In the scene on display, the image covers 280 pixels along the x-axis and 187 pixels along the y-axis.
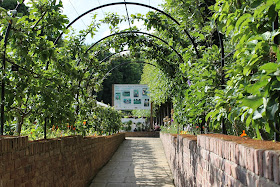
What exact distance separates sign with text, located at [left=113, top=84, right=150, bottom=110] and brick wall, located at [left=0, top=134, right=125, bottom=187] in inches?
689

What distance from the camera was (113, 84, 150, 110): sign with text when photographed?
24094 millimetres

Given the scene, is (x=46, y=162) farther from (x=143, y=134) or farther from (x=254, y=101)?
(x=143, y=134)

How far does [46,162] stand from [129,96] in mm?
20684

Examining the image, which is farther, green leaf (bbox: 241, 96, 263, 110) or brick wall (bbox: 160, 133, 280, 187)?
green leaf (bbox: 241, 96, 263, 110)

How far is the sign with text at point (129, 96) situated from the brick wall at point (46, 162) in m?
Answer: 17.5

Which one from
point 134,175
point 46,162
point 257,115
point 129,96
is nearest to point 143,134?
point 129,96

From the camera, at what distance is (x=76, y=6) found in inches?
283

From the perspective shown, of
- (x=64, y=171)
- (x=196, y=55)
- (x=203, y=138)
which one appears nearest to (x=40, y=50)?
(x=64, y=171)

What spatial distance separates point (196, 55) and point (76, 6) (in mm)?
3489

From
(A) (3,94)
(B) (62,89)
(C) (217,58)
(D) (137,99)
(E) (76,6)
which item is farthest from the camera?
(D) (137,99)

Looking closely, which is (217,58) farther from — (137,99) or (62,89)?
(137,99)

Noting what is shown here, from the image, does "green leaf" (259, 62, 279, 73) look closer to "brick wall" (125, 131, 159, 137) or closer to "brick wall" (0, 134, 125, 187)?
"brick wall" (0, 134, 125, 187)

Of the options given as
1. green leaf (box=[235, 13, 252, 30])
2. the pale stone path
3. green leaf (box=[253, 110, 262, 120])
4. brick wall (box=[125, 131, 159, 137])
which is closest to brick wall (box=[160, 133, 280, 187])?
green leaf (box=[253, 110, 262, 120])

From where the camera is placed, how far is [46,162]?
11.4ft
